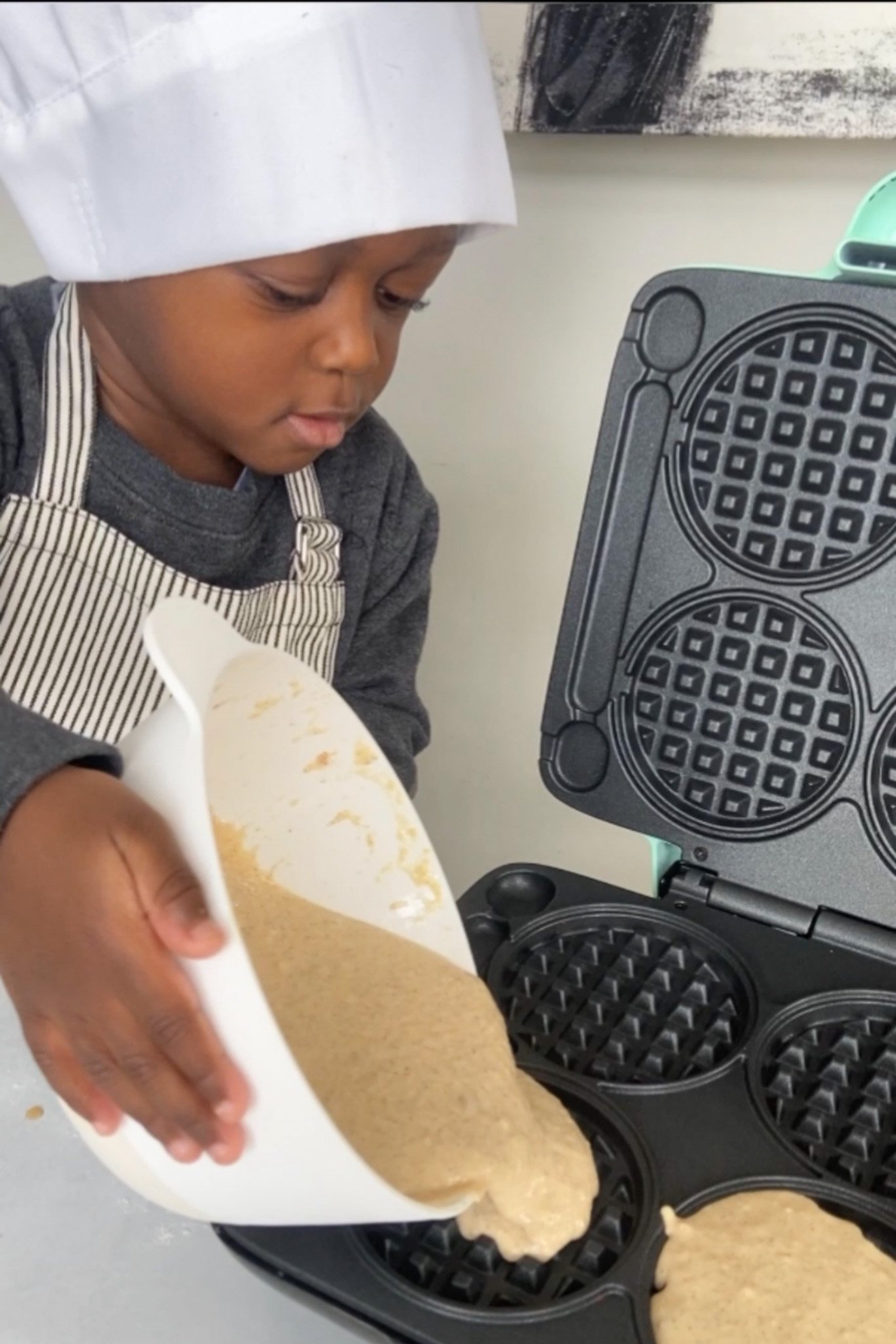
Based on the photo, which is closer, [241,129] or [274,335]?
[241,129]

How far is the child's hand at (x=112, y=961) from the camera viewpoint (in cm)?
44

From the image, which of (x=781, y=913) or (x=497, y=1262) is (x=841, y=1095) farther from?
(x=497, y=1262)

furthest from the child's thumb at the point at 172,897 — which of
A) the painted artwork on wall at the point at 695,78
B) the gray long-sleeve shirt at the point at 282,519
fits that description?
the painted artwork on wall at the point at 695,78

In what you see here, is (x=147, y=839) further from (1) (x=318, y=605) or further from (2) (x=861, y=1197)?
(1) (x=318, y=605)

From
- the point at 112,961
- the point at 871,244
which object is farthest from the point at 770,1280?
the point at 871,244

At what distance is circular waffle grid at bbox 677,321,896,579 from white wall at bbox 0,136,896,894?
296 millimetres

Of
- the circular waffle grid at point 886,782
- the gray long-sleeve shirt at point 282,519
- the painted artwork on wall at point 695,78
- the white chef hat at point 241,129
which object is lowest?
→ the circular waffle grid at point 886,782

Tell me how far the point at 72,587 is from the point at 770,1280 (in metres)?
0.65

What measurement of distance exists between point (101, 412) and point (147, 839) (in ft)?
1.89

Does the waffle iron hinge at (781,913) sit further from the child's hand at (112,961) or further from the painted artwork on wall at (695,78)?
the painted artwork on wall at (695,78)

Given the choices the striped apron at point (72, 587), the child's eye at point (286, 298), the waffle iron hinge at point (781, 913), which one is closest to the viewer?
the child's eye at point (286, 298)

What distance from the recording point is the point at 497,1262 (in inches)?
23.3

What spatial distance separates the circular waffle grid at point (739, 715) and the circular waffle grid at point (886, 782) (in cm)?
2

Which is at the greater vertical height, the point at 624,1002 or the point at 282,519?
the point at 282,519
